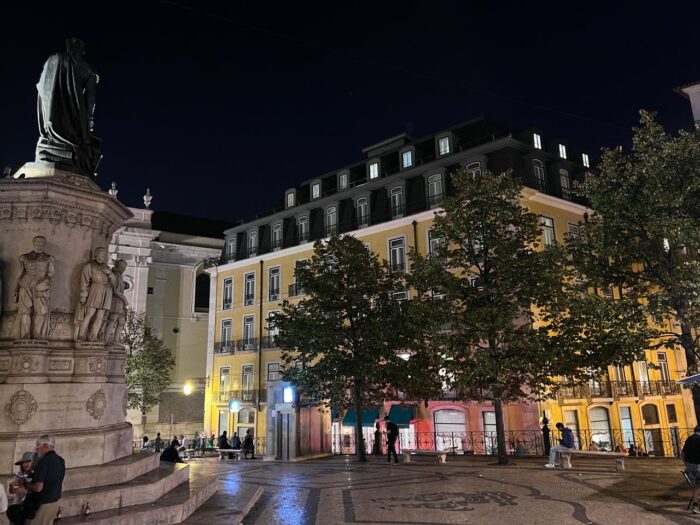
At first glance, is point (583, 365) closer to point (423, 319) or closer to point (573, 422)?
point (423, 319)

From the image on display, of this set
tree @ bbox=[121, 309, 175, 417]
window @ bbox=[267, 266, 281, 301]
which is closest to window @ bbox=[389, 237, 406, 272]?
window @ bbox=[267, 266, 281, 301]

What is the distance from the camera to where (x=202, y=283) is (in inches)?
1976

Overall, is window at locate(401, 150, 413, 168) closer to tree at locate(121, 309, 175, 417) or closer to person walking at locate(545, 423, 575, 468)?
tree at locate(121, 309, 175, 417)

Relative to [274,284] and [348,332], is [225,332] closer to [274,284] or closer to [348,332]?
[274,284]

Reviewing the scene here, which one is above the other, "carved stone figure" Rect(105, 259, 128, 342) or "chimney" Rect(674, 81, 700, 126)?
"chimney" Rect(674, 81, 700, 126)

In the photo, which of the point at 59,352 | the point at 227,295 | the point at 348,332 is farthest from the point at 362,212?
the point at 59,352

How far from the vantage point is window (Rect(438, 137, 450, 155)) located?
1294 inches

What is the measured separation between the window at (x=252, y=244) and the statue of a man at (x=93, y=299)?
3268 cm

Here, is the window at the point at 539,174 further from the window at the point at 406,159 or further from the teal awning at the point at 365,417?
the teal awning at the point at 365,417

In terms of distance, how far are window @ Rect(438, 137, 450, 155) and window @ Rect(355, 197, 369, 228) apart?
19.1 feet

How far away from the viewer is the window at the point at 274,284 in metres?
39.5

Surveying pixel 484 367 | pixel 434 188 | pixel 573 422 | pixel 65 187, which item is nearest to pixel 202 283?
pixel 434 188

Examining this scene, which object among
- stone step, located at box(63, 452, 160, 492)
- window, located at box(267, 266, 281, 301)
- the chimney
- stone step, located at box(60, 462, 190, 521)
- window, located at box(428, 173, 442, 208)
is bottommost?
stone step, located at box(60, 462, 190, 521)

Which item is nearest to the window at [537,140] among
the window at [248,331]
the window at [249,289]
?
the window at [249,289]
